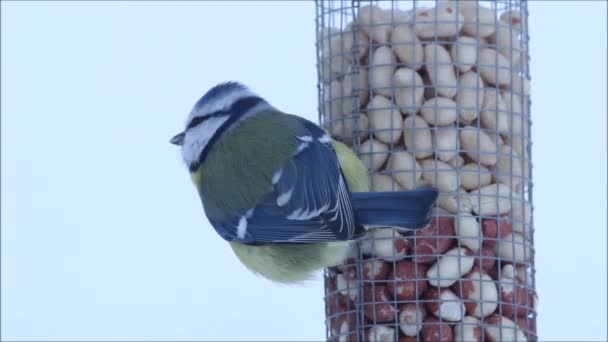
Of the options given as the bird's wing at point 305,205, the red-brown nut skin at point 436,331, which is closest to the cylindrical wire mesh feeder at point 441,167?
the red-brown nut skin at point 436,331

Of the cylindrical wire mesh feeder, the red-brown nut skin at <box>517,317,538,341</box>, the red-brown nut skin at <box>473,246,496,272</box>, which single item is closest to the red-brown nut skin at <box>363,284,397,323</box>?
the cylindrical wire mesh feeder

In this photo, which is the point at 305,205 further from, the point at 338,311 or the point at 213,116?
the point at 338,311

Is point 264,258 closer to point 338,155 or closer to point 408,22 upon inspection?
point 338,155

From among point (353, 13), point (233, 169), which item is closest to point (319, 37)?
point (353, 13)

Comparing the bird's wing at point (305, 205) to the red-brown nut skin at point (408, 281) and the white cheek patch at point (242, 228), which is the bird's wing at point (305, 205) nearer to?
the white cheek patch at point (242, 228)

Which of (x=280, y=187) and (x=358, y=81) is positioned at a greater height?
(x=358, y=81)

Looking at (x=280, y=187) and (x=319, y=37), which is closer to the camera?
(x=280, y=187)

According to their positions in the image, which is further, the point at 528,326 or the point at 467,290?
the point at 528,326

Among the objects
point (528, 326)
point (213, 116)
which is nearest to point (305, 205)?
point (213, 116)
